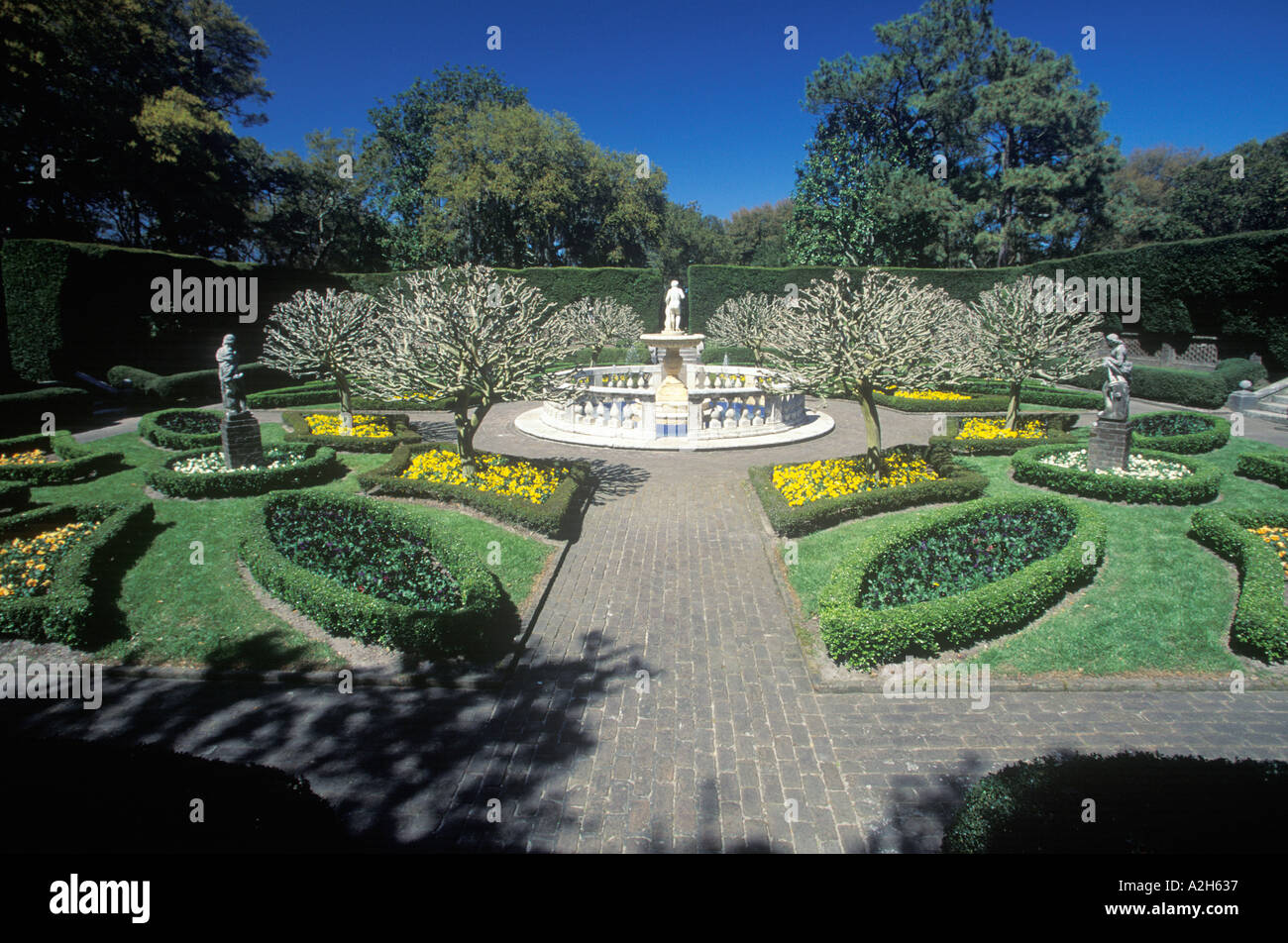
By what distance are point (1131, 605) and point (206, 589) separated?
→ 13.4 m

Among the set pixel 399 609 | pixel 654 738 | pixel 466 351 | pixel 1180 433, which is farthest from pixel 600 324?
pixel 654 738

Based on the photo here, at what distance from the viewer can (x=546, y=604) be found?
9109mm

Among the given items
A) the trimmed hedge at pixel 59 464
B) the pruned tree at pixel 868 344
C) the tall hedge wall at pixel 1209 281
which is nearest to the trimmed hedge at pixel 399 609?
the trimmed hedge at pixel 59 464

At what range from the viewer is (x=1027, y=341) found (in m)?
17.1

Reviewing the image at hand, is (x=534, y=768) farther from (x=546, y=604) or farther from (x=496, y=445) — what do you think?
(x=496, y=445)

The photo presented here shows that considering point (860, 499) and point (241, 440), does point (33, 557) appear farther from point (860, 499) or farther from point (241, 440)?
point (860, 499)

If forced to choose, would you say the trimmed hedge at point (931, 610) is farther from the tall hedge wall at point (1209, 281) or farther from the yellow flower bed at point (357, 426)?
the tall hedge wall at point (1209, 281)

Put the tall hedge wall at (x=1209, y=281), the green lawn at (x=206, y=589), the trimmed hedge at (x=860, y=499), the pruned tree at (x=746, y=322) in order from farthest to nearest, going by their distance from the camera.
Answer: the pruned tree at (x=746, y=322), the tall hedge wall at (x=1209, y=281), the trimmed hedge at (x=860, y=499), the green lawn at (x=206, y=589)

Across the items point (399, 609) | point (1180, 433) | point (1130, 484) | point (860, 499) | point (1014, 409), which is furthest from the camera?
point (1014, 409)

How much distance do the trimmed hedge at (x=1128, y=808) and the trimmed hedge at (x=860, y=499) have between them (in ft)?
21.1

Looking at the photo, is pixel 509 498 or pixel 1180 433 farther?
pixel 1180 433

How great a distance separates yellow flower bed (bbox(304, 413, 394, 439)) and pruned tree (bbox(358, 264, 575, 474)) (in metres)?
4.54

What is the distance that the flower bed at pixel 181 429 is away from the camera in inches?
637
